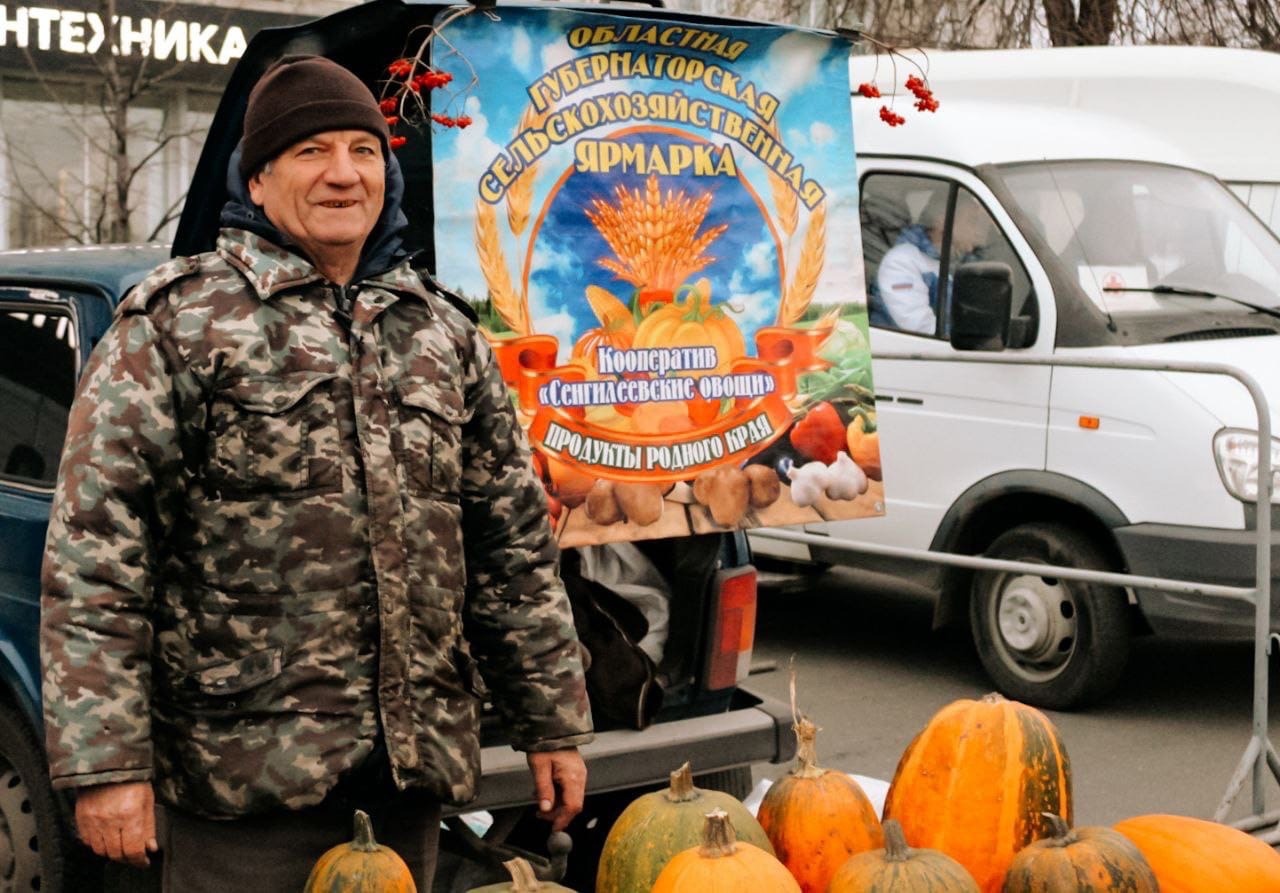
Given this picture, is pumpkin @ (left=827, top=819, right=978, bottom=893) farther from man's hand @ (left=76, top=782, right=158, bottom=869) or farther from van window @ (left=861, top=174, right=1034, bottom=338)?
van window @ (left=861, top=174, right=1034, bottom=338)

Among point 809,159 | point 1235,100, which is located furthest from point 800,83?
point 1235,100

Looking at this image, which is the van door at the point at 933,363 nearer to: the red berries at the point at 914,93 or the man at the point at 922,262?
the man at the point at 922,262

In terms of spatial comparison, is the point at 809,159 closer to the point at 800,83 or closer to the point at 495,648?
the point at 800,83

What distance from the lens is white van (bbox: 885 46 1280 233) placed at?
34.6 ft

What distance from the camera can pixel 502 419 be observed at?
3.19 m

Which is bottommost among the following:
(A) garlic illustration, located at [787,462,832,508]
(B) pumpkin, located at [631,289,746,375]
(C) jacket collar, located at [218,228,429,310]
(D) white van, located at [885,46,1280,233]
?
(A) garlic illustration, located at [787,462,832,508]

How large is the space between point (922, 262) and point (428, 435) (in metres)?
5.50

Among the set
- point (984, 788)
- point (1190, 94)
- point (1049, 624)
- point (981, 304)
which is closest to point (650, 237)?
point (984, 788)

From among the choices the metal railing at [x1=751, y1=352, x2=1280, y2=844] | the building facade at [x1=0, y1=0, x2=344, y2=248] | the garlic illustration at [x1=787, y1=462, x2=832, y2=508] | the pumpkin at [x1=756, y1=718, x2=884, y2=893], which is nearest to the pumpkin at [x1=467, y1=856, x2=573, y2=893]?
the pumpkin at [x1=756, y1=718, x2=884, y2=893]

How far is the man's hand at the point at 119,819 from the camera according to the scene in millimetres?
2750

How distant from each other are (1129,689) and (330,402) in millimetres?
5831

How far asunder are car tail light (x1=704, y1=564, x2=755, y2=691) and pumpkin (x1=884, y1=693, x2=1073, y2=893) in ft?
6.19

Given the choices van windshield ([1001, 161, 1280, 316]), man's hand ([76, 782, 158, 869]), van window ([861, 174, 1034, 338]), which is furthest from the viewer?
van window ([861, 174, 1034, 338])

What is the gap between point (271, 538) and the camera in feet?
9.39
